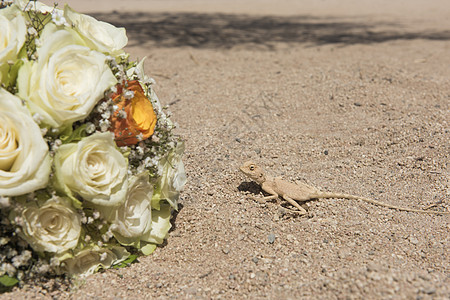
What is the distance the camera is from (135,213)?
2559mm

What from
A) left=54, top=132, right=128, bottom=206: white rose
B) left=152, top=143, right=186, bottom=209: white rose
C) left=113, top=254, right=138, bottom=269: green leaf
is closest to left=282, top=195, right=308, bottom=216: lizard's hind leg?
left=152, top=143, right=186, bottom=209: white rose

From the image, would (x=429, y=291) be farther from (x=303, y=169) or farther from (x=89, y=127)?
(x=89, y=127)

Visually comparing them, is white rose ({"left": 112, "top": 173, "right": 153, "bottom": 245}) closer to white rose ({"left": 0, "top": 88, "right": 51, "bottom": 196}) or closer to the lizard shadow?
white rose ({"left": 0, "top": 88, "right": 51, "bottom": 196})

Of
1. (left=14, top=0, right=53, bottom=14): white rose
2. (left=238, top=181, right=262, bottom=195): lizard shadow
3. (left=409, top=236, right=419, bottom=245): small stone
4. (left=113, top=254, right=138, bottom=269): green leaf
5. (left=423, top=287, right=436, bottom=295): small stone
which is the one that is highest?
(left=14, top=0, right=53, bottom=14): white rose

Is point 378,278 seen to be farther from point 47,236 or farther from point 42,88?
point 42,88

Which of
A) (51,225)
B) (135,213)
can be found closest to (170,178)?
(135,213)

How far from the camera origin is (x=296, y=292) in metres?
2.45

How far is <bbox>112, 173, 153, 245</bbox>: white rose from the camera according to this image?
2.49 m

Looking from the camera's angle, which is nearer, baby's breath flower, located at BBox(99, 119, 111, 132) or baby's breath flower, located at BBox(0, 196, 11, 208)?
baby's breath flower, located at BBox(0, 196, 11, 208)

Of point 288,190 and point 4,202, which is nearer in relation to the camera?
point 4,202

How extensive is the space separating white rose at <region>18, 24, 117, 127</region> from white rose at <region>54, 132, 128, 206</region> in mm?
146

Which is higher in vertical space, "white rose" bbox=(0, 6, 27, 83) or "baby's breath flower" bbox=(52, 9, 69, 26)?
"baby's breath flower" bbox=(52, 9, 69, 26)

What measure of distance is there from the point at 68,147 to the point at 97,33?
744 millimetres

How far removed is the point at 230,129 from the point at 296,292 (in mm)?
2599
